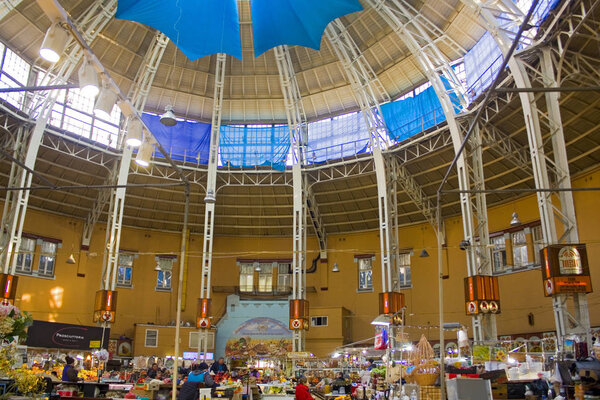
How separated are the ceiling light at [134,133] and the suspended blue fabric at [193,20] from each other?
9.01m

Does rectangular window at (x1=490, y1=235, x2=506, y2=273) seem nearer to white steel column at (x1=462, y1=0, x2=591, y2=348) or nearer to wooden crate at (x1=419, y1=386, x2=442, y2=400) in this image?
white steel column at (x1=462, y1=0, x2=591, y2=348)

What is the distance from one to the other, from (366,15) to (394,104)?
5.18 meters

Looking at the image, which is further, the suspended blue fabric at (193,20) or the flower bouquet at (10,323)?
the suspended blue fabric at (193,20)

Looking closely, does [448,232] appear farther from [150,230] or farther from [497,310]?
[150,230]

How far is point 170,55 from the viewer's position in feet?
102

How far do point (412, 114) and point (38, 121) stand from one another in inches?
764

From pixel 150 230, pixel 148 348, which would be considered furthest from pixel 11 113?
pixel 148 348

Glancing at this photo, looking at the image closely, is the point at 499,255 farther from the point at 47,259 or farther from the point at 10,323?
the point at 47,259

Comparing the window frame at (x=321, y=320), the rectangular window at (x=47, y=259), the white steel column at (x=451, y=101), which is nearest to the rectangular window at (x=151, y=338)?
the rectangular window at (x=47, y=259)

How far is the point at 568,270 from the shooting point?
643 inches

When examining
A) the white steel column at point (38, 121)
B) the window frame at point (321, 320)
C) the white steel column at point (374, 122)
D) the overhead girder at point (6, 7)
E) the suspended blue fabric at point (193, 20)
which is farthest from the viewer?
the window frame at point (321, 320)

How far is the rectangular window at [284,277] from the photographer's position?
36219mm

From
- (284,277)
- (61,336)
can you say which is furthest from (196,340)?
(61,336)

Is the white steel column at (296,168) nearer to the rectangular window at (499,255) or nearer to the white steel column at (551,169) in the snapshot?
the rectangular window at (499,255)
